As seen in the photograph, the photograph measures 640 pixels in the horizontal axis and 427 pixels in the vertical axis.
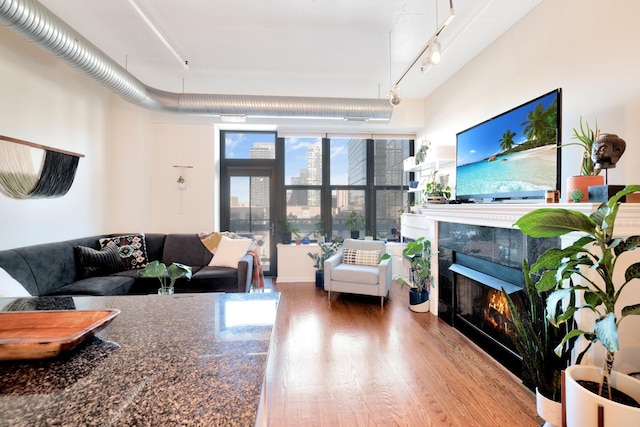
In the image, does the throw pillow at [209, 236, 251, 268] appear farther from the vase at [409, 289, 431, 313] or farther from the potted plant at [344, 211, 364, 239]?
the vase at [409, 289, 431, 313]

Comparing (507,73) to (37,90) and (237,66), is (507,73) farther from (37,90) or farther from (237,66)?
(37,90)

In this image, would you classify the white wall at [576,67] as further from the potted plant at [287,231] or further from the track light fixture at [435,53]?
the potted plant at [287,231]

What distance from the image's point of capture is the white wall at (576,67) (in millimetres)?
1647

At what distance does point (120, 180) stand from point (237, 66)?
243 cm

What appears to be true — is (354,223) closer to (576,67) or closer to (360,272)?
(360,272)

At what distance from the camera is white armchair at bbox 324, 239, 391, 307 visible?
3480mm

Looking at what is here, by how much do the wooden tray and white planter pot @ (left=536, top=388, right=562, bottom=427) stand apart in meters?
2.13

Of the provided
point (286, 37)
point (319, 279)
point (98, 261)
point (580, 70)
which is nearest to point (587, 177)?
point (580, 70)

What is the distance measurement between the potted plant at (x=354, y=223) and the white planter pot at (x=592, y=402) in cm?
348

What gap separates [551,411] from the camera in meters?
1.46

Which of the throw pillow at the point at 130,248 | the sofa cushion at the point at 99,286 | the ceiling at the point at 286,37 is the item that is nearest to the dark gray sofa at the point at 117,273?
the sofa cushion at the point at 99,286

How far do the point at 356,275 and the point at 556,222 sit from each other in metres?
2.47

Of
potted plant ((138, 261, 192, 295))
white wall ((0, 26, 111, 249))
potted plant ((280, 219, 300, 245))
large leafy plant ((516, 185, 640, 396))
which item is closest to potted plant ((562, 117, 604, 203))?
large leafy plant ((516, 185, 640, 396))

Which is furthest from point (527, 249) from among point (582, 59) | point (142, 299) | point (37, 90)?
point (37, 90)
